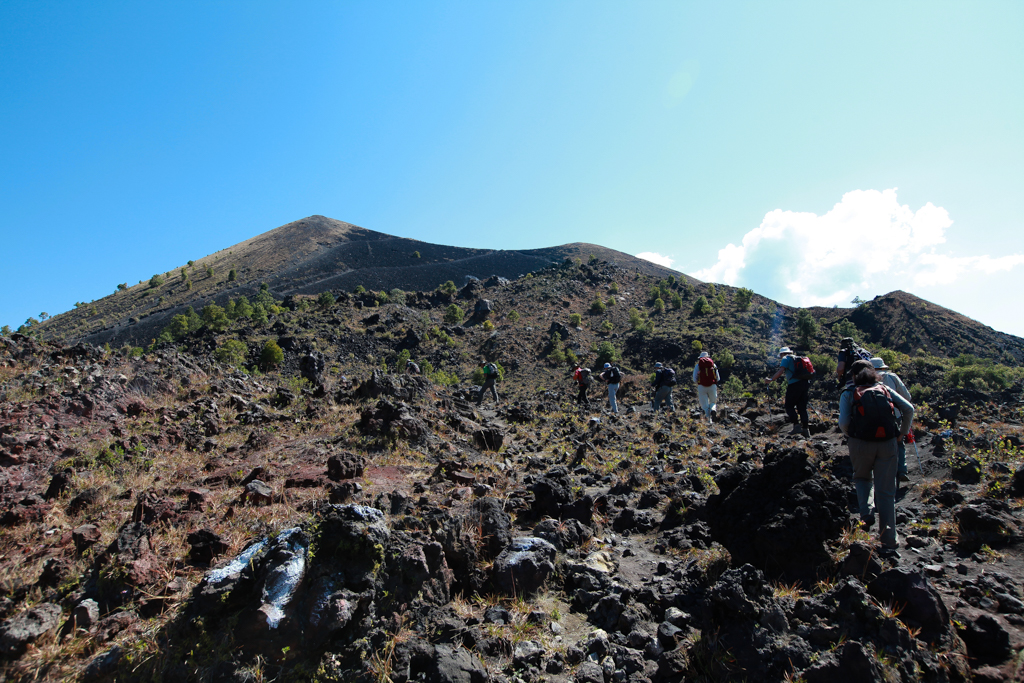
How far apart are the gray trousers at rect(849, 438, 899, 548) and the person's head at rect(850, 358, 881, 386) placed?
1.57 ft

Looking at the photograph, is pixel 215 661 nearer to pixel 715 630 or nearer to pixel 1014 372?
pixel 715 630

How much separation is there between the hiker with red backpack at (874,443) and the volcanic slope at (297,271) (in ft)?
153

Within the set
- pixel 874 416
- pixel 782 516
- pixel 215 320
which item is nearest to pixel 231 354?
pixel 215 320

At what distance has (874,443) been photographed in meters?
3.56

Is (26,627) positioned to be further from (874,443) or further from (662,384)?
(662,384)

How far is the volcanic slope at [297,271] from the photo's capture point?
47.3 metres

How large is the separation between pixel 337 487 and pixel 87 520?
2.01 meters

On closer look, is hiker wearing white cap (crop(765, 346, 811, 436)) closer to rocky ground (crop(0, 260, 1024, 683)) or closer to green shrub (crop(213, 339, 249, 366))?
rocky ground (crop(0, 260, 1024, 683))

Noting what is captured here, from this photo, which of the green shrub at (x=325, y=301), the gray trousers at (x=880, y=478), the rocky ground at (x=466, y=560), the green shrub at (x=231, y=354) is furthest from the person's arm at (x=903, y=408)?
the green shrub at (x=325, y=301)

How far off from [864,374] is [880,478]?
0.81 m

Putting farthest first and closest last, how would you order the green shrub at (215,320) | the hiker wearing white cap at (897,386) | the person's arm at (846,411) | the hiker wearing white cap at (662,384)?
the green shrub at (215,320), the hiker wearing white cap at (662,384), the hiker wearing white cap at (897,386), the person's arm at (846,411)

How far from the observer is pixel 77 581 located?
3.01 metres

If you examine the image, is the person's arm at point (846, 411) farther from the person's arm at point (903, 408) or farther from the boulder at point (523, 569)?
the boulder at point (523, 569)

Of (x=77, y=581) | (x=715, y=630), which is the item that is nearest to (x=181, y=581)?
(x=77, y=581)
